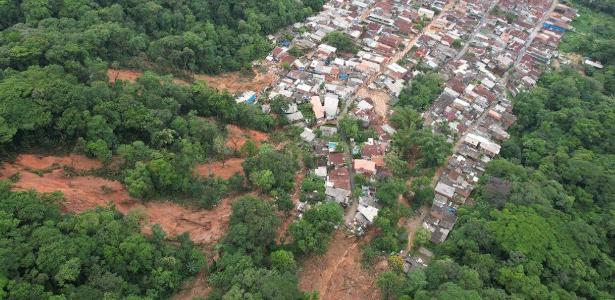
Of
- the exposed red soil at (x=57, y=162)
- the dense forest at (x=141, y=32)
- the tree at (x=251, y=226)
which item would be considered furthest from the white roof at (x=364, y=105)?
the exposed red soil at (x=57, y=162)

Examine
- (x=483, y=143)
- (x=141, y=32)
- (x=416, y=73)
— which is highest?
(x=141, y=32)

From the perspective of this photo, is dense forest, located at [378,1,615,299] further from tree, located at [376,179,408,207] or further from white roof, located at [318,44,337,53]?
white roof, located at [318,44,337,53]

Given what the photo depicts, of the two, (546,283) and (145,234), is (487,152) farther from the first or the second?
(145,234)

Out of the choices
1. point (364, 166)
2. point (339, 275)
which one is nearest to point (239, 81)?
point (364, 166)

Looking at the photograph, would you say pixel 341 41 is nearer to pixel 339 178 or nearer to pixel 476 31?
pixel 476 31

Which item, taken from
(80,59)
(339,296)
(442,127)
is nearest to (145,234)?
(339,296)
